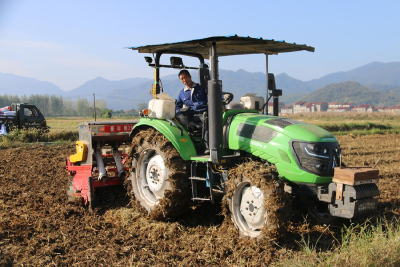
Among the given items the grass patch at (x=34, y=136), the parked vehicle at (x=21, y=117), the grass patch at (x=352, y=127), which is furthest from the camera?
the grass patch at (x=352, y=127)

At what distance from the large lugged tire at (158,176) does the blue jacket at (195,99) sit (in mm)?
581

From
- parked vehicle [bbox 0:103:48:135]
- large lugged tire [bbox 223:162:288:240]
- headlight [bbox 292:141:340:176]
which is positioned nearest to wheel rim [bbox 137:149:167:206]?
large lugged tire [bbox 223:162:288:240]

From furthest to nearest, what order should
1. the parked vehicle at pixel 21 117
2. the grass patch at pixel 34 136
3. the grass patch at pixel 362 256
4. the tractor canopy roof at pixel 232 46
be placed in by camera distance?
the parked vehicle at pixel 21 117
the grass patch at pixel 34 136
the tractor canopy roof at pixel 232 46
the grass patch at pixel 362 256

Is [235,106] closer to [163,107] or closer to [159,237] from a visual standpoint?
[163,107]

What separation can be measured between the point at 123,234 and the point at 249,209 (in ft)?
5.59

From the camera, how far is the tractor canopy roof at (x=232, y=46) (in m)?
4.70

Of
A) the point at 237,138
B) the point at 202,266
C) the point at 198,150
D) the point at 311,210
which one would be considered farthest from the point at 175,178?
the point at 311,210

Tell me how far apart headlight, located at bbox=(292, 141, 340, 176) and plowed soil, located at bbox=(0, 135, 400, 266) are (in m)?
0.75

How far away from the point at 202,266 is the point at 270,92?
9.88 ft

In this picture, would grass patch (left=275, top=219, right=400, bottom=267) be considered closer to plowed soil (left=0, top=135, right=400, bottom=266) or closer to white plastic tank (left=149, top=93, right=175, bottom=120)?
plowed soil (left=0, top=135, right=400, bottom=266)

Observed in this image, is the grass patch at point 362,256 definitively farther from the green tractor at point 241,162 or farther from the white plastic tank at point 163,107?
the white plastic tank at point 163,107

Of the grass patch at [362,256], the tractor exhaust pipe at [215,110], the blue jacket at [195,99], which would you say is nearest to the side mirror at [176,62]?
the blue jacket at [195,99]

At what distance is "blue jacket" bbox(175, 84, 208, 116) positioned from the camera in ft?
18.0

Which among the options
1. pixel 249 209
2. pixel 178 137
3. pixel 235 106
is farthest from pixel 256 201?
pixel 235 106
